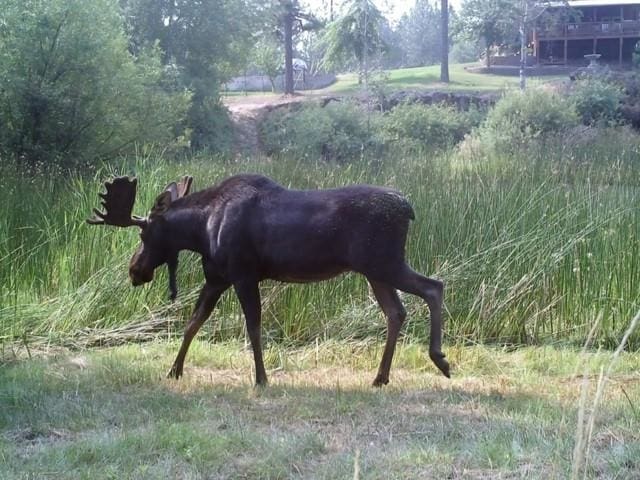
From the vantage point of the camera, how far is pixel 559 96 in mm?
29344

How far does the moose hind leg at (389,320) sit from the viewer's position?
19.2ft

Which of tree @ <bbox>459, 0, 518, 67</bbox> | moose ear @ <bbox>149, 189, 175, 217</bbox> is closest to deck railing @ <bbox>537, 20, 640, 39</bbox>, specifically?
tree @ <bbox>459, 0, 518, 67</bbox>

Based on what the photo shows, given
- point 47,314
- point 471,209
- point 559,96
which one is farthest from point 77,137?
point 559,96

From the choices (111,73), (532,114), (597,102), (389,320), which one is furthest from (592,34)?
(389,320)

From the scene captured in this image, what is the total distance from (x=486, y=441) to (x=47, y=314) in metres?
4.87

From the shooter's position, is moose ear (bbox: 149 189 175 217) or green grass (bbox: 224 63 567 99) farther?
green grass (bbox: 224 63 567 99)

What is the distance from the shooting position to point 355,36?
37719 millimetres

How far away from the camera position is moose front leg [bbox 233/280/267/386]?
19.3 feet

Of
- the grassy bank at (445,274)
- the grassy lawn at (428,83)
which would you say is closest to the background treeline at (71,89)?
the grassy bank at (445,274)

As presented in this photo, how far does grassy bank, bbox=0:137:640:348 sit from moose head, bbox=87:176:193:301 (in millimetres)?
1402

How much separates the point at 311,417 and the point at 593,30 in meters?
40.4

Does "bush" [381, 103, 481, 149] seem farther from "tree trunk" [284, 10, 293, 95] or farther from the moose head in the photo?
the moose head

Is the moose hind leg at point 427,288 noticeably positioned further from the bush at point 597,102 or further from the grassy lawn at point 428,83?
the grassy lawn at point 428,83

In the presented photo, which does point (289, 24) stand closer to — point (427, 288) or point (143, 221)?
point (143, 221)
